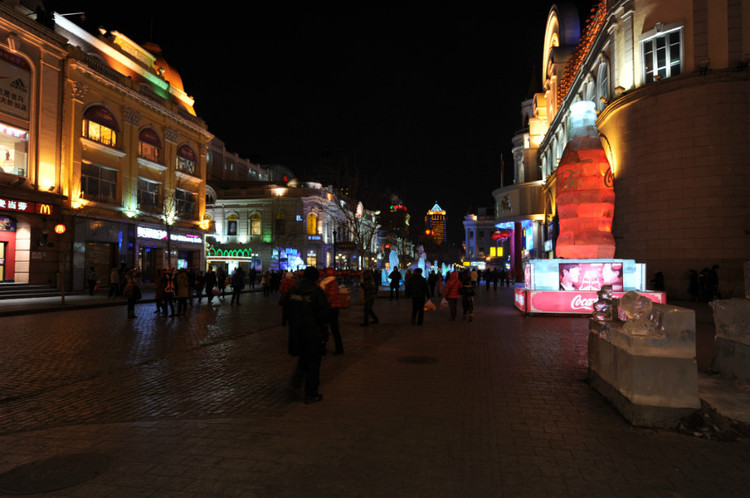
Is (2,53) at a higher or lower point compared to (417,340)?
higher

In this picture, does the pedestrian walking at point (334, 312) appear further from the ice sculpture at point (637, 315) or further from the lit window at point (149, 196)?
Answer: the lit window at point (149, 196)

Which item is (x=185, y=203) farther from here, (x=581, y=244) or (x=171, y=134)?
(x=581, y=244)

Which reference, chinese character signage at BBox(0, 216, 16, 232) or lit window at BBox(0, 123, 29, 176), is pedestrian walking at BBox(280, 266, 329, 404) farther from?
chinese character signage at BBox(0, 216, 16, 232)

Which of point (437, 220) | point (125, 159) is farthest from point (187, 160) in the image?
point (437, 220)

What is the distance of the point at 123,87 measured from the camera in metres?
28.7

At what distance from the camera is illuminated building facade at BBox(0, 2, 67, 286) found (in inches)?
841

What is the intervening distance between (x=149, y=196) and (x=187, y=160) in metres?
5.83

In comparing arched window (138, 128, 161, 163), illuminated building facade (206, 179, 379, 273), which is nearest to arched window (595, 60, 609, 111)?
arched window (138, 128, 161, 163)

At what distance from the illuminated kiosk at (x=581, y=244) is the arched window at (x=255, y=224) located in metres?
44.1

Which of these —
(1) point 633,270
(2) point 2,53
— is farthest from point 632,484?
(2) point 2,53

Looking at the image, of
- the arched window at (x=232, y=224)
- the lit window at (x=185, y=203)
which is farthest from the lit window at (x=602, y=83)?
the arched window at (x=232, y=224)

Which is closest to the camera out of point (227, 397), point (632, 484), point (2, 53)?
point (632, 484)

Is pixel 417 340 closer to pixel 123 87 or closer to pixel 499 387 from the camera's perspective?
pixel 499 387

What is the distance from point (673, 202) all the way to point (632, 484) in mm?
22023
